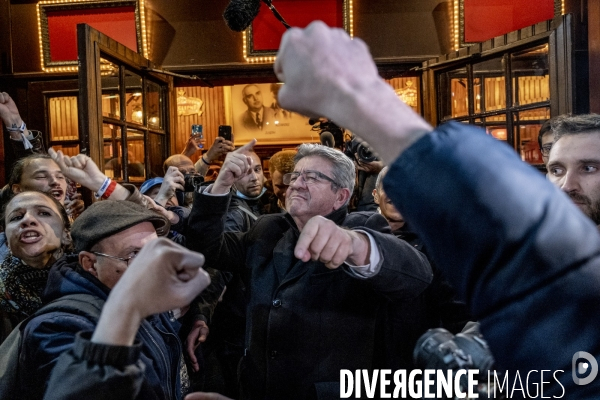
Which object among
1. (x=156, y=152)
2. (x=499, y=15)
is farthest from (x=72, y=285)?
(x=499, y=15)

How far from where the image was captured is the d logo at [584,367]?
0.56 metres

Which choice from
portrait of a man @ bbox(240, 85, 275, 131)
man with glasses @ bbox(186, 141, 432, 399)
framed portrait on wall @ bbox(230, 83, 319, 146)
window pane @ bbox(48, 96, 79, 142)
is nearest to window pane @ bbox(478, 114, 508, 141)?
man with glasses @ bbox(186, 141, 432, 399)

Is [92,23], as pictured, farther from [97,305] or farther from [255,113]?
[97,305]

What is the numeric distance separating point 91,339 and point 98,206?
3.53 feet

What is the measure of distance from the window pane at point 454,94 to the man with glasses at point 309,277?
101 inches

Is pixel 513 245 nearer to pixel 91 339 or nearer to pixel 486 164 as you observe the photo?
pixel 486 164

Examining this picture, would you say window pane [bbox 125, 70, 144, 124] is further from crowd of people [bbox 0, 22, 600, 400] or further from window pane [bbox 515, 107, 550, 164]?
window pane [bbox 515, 107, 550, 164]

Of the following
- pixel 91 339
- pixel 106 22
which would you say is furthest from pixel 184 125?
pixel 91 339

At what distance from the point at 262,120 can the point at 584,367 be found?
8.12 meters

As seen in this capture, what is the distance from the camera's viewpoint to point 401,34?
517 centimetres

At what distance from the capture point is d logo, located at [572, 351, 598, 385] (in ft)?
1.82

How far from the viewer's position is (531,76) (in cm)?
402

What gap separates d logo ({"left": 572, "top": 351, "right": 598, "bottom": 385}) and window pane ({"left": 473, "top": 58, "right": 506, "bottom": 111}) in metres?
3.98

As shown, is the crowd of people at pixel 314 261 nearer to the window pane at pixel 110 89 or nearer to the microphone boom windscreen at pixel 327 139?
the microphone boom windscreen at pixel 327 139
